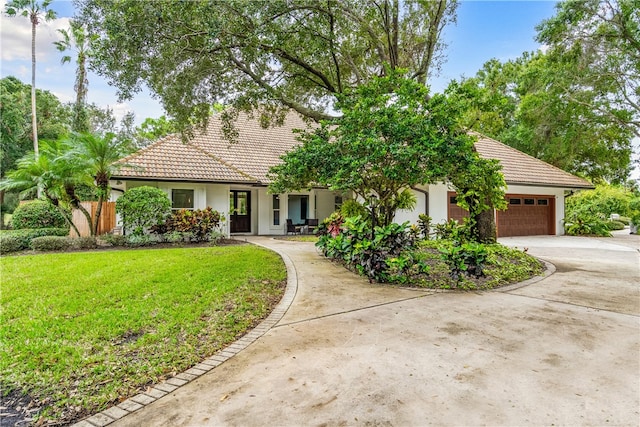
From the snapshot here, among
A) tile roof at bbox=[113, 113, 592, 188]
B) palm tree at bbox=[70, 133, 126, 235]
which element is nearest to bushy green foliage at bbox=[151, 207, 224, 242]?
tile roof at bbox=[113, 113, 592, 188]

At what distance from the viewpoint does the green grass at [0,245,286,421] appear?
338cm

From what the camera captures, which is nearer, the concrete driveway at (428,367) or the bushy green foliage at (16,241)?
the concrete driveway at (428,367)

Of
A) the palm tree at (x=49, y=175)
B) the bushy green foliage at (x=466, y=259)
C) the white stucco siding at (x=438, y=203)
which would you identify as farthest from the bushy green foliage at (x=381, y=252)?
the palm tree at (x=49, y=175)

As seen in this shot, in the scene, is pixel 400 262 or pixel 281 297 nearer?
pixel 281 297

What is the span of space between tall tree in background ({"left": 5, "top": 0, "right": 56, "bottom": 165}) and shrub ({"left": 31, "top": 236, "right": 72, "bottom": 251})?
51.2 feet

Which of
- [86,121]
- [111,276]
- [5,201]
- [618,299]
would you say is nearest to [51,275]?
[111,276]

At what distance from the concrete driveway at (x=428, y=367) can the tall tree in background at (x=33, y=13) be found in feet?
85.2

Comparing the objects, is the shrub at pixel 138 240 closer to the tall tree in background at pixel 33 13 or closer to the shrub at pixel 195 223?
the shrub at pixel 195 223

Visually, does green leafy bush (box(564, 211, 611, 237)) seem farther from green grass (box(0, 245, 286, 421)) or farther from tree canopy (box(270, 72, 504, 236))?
green grass (box(0, 245, 286, 421))

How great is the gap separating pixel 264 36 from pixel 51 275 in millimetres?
6858

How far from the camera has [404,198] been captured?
10250 mm

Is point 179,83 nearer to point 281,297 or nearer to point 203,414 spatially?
point 281,297

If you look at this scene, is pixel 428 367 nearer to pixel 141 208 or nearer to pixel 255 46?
pixel 255 46

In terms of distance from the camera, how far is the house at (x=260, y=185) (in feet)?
44.8
